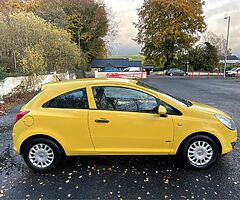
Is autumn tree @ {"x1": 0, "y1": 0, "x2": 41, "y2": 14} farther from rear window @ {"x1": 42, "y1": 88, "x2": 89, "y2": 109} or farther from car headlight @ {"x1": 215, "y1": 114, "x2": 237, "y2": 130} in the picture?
car headlight @ {"x1": 215, "y1": 114, "x2": 237, "y2": 130}

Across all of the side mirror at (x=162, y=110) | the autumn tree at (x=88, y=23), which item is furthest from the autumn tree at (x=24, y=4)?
the side mirror at (x=162, y=110)

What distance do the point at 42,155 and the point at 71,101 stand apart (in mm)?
1037

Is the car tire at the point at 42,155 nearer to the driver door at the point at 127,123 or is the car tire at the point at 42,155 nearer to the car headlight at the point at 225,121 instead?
the driver door at the point at 127,123

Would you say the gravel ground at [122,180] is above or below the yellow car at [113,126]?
below

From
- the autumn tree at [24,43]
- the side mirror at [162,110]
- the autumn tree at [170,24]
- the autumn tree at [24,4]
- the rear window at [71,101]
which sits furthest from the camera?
the autumn tree at [170,24]

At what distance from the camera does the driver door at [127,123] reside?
150 inches

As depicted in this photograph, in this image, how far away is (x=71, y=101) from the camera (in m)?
3.92

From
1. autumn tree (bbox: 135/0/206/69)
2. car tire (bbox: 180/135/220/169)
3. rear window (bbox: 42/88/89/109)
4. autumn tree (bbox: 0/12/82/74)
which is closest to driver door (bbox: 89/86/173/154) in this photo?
rear window (bbox: 42/88/89/109)

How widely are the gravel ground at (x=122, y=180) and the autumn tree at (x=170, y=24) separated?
40.8m

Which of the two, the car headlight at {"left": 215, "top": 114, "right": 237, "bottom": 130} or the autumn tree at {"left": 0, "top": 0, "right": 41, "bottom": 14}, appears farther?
the autumn tree at {"left": 0, "top": 0, "right": 41, "bottom": 14}

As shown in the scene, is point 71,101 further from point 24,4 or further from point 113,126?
point 24,4

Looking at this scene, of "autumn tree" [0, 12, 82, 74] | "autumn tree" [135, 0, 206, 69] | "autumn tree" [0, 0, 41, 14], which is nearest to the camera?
"autumn tree" [0, 12, 82, 74]

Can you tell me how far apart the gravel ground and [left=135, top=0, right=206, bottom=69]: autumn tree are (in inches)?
1606

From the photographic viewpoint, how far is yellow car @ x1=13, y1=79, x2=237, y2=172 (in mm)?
3820
